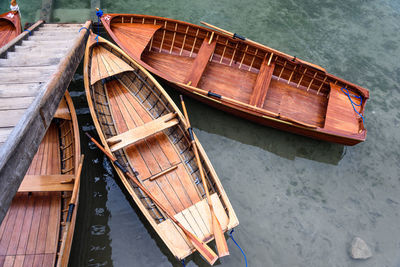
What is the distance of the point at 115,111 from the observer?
8359 millimetres

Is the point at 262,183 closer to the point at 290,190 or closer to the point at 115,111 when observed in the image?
the point at 290,190

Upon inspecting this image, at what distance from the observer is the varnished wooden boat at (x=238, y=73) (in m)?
8.73

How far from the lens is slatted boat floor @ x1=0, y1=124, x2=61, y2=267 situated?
227 inches

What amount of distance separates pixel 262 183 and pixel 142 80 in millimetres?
4714

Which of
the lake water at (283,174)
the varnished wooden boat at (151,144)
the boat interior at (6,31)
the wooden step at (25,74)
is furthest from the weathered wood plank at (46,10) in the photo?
the wooden step at (25,74)

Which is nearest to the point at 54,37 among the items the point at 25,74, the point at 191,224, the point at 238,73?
the point at 25,74

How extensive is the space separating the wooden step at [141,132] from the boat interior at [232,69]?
1666 mm

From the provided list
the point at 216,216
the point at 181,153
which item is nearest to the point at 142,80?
the point at 181,153

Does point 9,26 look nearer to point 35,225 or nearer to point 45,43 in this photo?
point 45,43

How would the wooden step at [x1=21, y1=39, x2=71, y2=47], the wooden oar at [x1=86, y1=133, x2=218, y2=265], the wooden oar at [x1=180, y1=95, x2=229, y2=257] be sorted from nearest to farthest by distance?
1. the wooden oar at [x1=86, y1=133, x2=218, y2=265]
2. the wooden oar at [x1=180, y1=95, x2=229, y2=257]
3. the wooden step at [x1=21, y1=39, x2=71, y2=47]

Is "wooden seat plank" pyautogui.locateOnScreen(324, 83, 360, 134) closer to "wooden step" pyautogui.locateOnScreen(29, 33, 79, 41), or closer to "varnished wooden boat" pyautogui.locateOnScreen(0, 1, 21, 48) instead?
"wooden step" pyautogui.locateOnScreen(29, 33, 79, 41)

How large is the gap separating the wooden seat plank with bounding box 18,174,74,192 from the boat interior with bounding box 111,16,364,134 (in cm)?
421

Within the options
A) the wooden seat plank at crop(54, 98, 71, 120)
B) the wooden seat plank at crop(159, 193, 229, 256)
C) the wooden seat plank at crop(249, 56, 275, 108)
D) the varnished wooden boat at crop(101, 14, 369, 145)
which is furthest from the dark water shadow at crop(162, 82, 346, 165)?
the wooden seat plank at crop(54, 98, 71, 120)

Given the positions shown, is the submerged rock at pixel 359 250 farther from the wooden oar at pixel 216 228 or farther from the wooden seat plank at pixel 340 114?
the wooden oar at pixel 216 228
